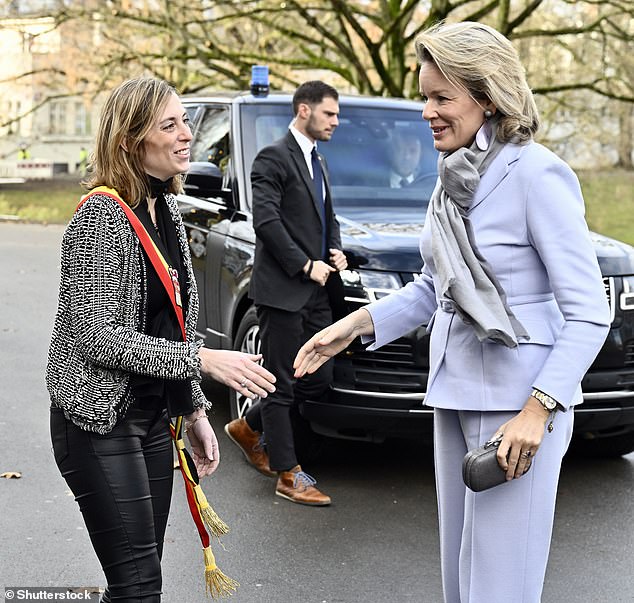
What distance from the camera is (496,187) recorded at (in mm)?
3170

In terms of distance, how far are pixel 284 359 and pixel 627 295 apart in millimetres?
1849

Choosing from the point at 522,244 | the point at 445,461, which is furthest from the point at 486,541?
the point at 522,244

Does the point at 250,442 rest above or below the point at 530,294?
below

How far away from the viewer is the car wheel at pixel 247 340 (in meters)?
6.79

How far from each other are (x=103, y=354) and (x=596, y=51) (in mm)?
27681

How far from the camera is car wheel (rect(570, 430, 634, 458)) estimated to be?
7027mm

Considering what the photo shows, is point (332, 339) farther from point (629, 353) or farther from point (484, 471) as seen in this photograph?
point (629, 353)

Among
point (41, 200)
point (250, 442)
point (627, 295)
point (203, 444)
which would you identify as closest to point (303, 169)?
point (250, 442)

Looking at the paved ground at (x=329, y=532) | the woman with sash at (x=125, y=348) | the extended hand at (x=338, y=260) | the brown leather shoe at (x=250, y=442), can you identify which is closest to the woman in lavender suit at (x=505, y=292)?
the woman with sash at (x=125, y=348)

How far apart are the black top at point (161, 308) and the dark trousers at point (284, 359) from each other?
2554 millimetres

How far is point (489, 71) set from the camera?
313cm

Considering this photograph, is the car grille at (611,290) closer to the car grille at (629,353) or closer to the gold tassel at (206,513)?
the car grille at (629,353)

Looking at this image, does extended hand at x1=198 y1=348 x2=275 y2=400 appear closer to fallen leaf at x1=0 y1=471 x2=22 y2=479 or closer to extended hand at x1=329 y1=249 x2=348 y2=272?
extended hand at x1=329 y1=249 x2=348 y2=272

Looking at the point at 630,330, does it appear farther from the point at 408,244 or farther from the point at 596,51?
the point at 596,51
